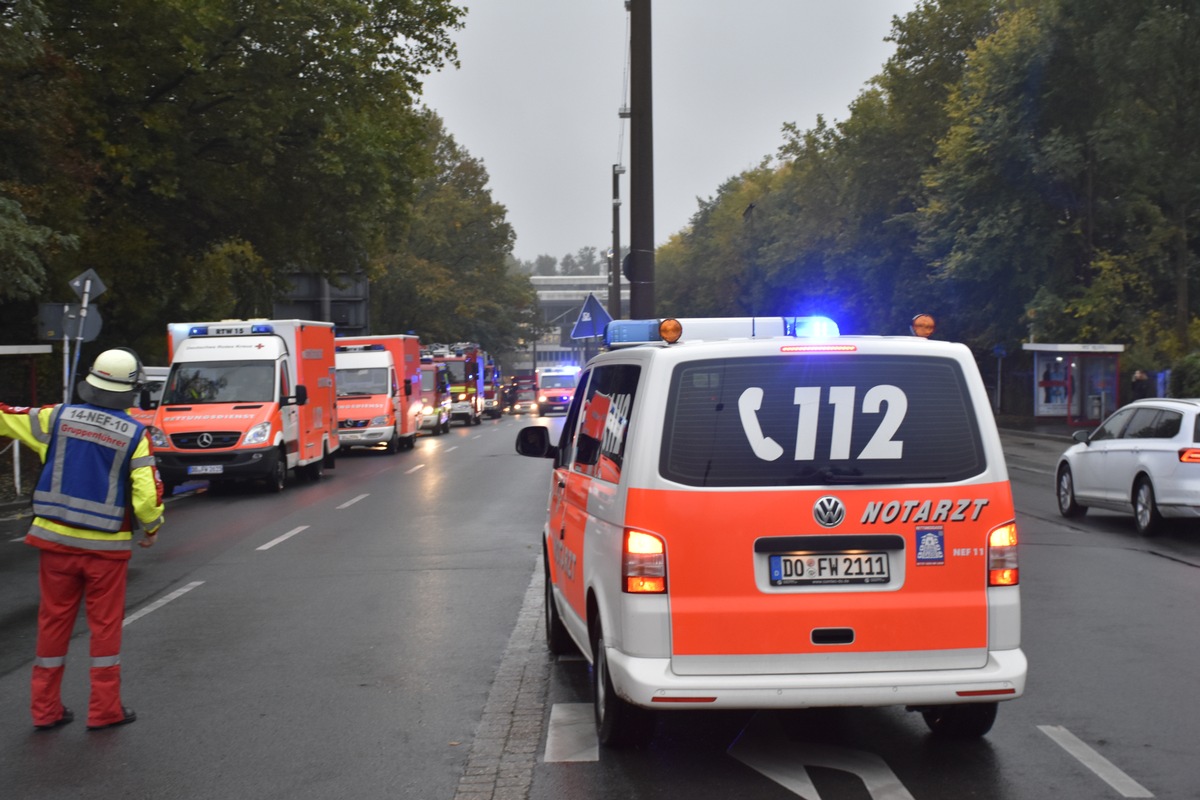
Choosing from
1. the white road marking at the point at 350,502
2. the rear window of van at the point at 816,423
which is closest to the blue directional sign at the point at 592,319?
the white road marking at the point at 350,502

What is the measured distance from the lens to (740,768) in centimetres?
578

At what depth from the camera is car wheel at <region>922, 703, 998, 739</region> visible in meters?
6.08

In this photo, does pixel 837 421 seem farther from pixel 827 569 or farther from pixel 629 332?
pixel 629 332

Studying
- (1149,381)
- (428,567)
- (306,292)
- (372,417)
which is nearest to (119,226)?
(372,417)

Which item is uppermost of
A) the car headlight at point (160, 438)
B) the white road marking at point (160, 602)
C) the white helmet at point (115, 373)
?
the white helmet at point (115, 373)

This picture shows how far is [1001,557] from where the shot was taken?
5.61 m

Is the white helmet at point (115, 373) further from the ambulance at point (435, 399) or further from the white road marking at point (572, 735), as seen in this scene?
the ambulance at point (435, 399)

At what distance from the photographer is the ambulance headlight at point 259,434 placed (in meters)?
20.7

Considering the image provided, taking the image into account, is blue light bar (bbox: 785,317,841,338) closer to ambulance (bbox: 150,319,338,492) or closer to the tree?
ambulance (bbox: 150,319,338,492)

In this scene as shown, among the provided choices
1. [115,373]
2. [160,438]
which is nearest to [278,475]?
[160,438]

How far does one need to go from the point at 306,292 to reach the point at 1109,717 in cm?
3657

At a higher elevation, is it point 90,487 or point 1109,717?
point 90,487

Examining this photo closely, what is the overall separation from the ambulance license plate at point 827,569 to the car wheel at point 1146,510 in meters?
9.82

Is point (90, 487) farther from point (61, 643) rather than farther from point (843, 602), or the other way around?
point (843, 602)
